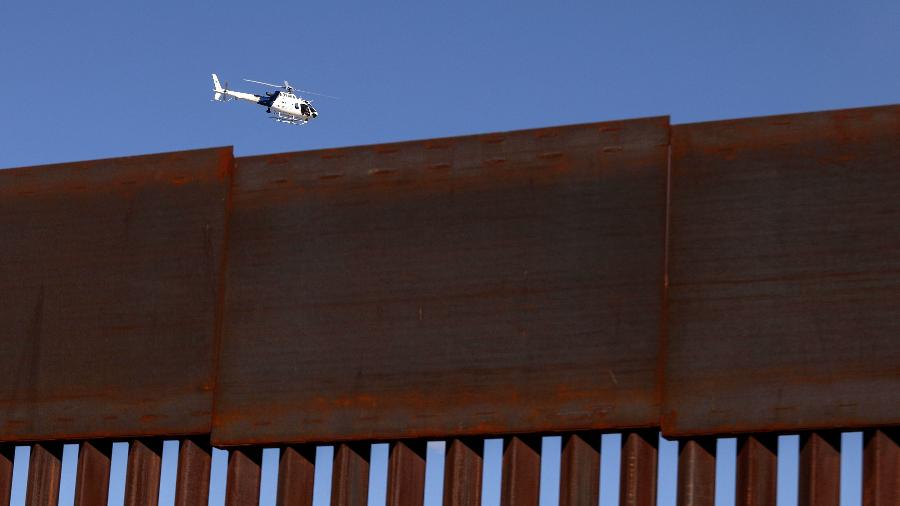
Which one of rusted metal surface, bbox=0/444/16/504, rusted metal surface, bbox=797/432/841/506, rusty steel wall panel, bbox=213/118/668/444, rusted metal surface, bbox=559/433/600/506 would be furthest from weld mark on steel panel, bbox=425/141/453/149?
rusted metal surface, bbox=0/444/16/504

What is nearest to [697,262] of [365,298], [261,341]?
[365,298]

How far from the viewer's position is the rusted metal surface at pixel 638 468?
8.70 m

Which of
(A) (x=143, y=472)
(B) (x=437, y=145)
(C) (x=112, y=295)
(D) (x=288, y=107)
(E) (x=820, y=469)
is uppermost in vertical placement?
(D) (x=288, y=107)

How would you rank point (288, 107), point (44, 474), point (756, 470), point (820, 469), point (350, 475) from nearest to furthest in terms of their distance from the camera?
point (820, 469)
point (756, 470)
point (350, 475)
point (44, 474)
point (288, 107)

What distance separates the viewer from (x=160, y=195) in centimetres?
1035

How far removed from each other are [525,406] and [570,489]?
0.53 meters

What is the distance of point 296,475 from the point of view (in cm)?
959

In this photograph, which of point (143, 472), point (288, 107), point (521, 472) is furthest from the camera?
point (288, 107)

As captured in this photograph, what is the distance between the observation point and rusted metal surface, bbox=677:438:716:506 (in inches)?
339

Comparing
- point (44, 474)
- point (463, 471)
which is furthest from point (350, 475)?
point (44, 474)

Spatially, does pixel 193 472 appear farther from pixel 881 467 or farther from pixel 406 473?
pixel 881 467

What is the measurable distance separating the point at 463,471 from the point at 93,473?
7.89ft

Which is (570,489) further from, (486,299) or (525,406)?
(486,299)

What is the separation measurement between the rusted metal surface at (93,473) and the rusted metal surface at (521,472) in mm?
2546
